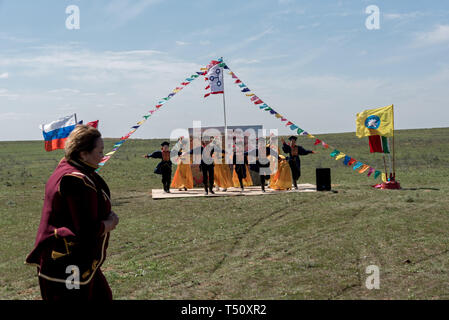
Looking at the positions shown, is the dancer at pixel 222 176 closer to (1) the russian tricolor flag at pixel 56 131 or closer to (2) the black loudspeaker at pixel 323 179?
(2) the black loudspeaker at pixel 323 179

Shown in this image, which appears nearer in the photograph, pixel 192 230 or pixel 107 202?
pixel 107 202

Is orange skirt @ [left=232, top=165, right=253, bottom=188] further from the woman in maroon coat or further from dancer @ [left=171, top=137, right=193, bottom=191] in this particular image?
the woman in maroon coat

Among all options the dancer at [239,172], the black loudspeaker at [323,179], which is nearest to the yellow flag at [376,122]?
the black loudspeaker at [323,179]

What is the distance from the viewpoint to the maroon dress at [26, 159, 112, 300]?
337 centimetres

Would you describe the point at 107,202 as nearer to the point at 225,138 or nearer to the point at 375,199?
the point at 375,199

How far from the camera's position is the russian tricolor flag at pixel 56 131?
1661 cm

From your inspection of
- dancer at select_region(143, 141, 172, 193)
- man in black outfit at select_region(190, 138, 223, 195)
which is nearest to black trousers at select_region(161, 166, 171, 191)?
dancer at select_region(143, 141, 172, 193)

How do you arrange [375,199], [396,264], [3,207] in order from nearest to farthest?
[396,264] → [375,199] → [3,207]

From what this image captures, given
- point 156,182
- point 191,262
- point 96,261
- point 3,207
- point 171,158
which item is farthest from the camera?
point 156,182

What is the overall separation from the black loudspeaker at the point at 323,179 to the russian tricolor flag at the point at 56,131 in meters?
8.26

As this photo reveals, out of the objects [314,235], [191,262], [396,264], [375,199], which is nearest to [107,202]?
[191,262]

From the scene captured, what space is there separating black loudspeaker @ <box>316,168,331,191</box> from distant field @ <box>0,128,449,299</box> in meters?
0.89

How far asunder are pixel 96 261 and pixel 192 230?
7.41m

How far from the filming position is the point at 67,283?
346 cm
